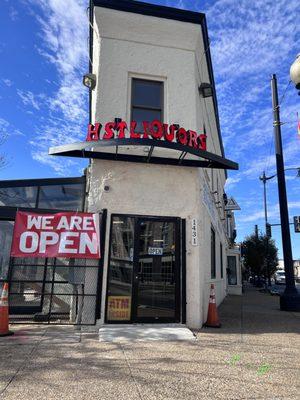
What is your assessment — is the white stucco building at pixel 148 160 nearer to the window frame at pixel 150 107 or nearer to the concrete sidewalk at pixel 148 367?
the window frame at pixel 150 107

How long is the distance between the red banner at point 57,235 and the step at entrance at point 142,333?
5.07 ft

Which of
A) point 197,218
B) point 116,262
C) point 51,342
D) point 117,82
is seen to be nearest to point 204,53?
point 117,82

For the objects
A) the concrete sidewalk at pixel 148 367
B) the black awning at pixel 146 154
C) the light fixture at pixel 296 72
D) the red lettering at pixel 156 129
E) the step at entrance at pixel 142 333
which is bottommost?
the concrete sidewalk at pixel 148 367

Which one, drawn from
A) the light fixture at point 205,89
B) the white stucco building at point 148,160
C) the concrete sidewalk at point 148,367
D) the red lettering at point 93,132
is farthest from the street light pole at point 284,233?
the red lettering at point 93,132

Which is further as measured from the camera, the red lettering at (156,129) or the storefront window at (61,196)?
the storefront window at (61,196)

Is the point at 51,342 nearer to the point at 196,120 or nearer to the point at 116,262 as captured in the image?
the point at 116,262

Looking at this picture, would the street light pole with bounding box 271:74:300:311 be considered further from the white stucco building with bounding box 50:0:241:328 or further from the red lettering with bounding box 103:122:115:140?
the red lettering with bounding box 103:122:115:140

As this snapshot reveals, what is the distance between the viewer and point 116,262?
786cm

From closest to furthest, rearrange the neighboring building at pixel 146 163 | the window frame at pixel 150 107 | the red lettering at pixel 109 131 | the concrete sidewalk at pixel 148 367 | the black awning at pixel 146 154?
the concrete sidewalk at pixel 148 367
the black awning at pixel 146 154
the neighboring building at pixel 146 163
the red lettering at pixel 109 131
the window frame at pixel 150 107

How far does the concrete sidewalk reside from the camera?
398cm

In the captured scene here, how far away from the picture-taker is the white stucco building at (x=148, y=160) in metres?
7.81

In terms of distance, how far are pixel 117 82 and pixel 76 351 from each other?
622 cm

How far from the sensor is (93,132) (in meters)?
7.95

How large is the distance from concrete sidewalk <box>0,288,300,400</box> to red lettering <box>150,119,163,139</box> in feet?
14.3
